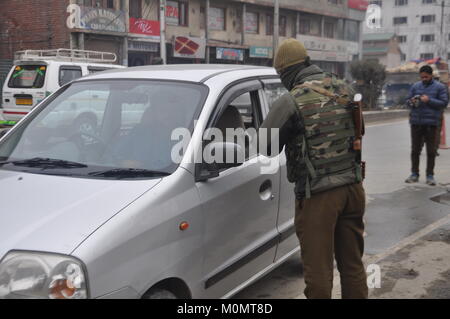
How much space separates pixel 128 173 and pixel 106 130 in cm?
60

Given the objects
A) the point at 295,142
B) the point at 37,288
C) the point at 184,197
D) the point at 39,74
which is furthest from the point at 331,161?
the point at 39,74

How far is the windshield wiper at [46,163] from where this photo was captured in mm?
3154

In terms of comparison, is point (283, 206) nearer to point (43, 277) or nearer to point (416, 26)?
point (43, 277)

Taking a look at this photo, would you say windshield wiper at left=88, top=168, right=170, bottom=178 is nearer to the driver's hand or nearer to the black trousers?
the driver's hand

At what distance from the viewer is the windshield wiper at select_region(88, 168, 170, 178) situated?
9.67 feet

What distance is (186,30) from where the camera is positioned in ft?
102

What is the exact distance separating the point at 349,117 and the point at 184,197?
106cm

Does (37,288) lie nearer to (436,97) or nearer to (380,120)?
(436,97)

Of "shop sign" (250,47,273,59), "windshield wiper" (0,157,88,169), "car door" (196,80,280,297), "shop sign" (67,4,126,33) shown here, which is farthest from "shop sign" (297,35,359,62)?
"windshield wiper" (0,157,88,169)

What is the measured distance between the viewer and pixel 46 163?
3.23m

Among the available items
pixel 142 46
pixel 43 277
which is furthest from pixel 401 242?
pixel 142 46

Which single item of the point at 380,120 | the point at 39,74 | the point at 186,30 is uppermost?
the point at 186,30

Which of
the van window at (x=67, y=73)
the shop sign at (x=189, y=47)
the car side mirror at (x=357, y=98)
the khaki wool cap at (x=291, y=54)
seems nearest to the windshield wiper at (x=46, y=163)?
the khaki wool cap at (x=291, y=54)

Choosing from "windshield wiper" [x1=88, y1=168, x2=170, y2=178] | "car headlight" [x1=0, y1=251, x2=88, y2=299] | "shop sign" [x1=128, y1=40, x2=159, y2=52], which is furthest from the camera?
"shop sign" [x1=128, y1=40, x2=159, y2=52]
